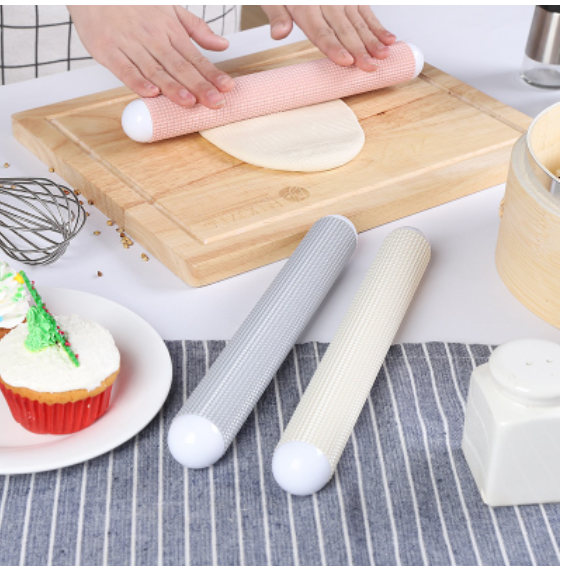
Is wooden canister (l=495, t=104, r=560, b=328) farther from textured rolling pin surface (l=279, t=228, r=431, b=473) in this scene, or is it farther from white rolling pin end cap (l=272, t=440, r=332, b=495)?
white rolling pin end cap (l=272, t=440, r=332, b=495)

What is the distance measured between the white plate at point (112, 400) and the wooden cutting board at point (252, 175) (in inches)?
4.3

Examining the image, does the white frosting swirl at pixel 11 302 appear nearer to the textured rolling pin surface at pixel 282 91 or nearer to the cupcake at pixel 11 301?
the cupcake at pixel 11 301

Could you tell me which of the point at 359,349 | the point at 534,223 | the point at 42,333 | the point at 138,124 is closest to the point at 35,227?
the point at 138,124

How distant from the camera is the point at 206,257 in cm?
75

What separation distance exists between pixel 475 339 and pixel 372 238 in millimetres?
175

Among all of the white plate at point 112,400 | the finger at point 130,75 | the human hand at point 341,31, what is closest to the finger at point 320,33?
the human hand at point 341,31

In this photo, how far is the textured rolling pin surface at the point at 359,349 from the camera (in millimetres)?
555

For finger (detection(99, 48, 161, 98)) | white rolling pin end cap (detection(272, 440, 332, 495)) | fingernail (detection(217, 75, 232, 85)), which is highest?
fingernail (detection(217, 75, 232, 85))

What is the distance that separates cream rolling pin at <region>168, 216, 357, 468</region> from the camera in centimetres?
55

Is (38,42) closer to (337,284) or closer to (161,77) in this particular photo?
(161,77)

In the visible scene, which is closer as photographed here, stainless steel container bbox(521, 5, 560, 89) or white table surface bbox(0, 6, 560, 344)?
white table surface bbox(0, 6, 560, 344)

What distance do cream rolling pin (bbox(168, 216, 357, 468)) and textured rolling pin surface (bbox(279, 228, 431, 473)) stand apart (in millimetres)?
37

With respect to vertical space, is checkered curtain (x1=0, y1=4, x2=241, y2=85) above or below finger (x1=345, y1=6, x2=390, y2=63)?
below

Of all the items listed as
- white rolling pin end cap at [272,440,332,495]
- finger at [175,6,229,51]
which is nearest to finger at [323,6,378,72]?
finger at [175,6,229,51]
